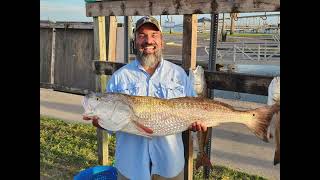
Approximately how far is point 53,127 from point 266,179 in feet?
13.8

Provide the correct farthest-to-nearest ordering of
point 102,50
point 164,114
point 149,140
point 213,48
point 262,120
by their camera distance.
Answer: point 102,50
point 213,48
point 149,140
point 164,114
point 262,120

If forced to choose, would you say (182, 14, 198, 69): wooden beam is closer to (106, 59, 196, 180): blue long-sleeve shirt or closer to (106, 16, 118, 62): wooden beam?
(106, 59, 196, 180): blue long-sleeve shirt

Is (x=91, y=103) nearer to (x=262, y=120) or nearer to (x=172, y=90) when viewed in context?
(x=172, y=90)

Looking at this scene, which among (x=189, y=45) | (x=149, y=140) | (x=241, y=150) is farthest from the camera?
(x=241, y=150)

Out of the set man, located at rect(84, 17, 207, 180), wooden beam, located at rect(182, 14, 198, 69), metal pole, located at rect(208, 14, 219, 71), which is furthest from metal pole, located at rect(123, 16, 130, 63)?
man, located at rect(84, 17, 207, 180)

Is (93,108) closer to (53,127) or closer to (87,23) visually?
(53,127)

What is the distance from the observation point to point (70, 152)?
6648 millimetres

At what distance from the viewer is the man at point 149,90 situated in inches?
135

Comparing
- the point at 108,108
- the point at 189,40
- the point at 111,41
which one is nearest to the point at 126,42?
the point at 111,41

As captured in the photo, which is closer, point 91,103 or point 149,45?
point 91,103

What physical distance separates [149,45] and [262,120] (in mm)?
1029

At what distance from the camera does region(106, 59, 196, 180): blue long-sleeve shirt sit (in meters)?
3.46

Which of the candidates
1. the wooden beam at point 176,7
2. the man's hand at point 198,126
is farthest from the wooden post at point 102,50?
the man's hand at point 198,126

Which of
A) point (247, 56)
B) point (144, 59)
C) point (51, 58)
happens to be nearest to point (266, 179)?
point (144, 59)
